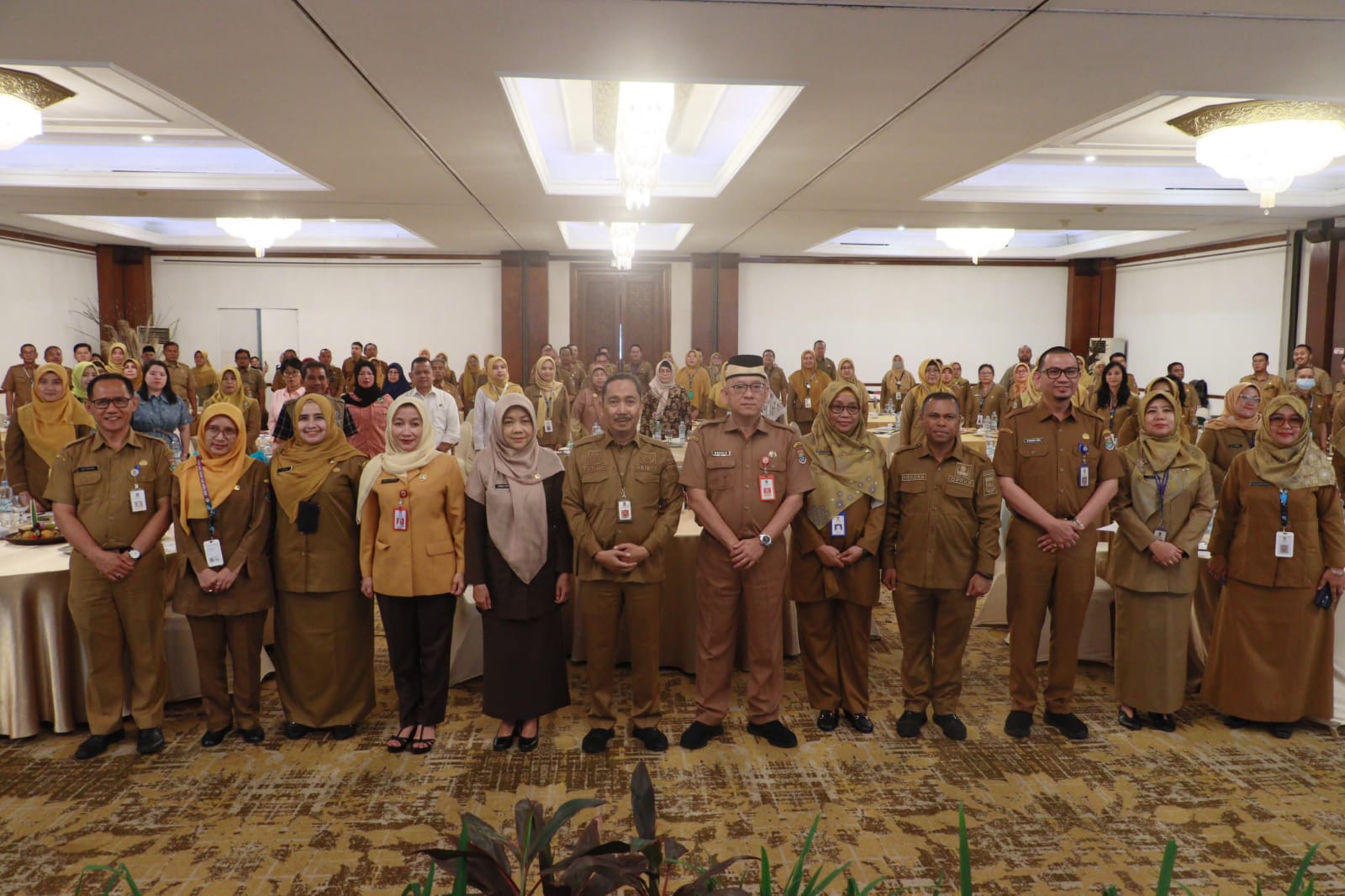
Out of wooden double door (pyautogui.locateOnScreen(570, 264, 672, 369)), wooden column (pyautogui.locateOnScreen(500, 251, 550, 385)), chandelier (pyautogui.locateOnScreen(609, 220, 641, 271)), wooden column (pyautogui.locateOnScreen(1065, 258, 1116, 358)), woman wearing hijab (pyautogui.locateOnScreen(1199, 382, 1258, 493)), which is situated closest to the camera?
woman wearing hijab (pyautogui.locateOnScreen(1199, 382, 1258, 493))

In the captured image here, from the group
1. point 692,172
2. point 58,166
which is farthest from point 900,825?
point 58,166

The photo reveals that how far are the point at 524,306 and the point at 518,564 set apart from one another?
11.8 m

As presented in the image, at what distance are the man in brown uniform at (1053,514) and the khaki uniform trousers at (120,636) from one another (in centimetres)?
352

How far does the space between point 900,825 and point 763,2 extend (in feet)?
10.7

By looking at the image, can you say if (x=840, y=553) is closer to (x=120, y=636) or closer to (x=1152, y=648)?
(x=1152, y=648)

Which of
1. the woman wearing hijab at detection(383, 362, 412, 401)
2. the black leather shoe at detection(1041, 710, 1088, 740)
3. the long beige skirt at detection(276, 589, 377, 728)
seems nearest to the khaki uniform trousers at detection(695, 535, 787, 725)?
the black leather shoe at detection(1041, 710, 1088, 740)

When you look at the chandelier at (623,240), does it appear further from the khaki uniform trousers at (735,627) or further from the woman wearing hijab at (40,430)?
the khaki uniform trousers at (735,627)

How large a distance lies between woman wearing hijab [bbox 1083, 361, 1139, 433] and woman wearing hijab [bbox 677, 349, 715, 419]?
5.06m

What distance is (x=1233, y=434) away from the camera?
476 centimetres

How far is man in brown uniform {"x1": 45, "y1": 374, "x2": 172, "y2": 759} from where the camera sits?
3404 mm

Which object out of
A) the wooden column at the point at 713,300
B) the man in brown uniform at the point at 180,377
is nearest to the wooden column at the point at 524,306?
the wooden column at the point at 713,300

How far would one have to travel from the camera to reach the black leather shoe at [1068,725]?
3707 mm

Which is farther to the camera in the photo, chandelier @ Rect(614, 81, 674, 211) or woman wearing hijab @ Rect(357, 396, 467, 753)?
chandelier @ Rect(614, 81, 674, 211)

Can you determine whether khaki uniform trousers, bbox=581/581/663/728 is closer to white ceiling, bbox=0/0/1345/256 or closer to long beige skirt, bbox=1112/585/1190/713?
long beige skirt, bbox=1112/585/1190/713
